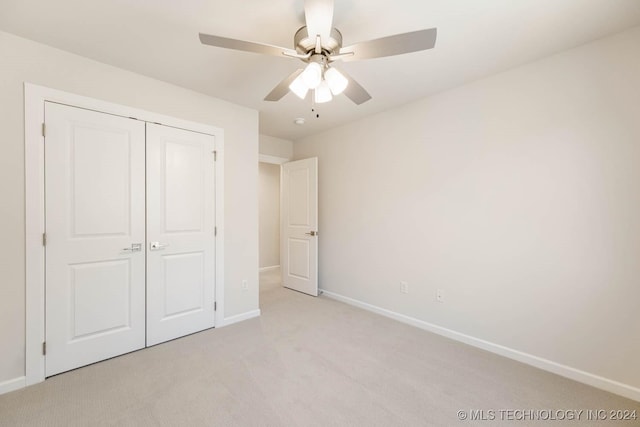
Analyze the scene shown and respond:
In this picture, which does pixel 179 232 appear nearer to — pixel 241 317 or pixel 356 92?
pixel 241 317

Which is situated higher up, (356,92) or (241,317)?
(356,92)

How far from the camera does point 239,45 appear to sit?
4.73 feet

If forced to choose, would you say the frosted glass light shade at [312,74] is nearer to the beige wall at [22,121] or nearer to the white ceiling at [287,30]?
the white ceiling at [287,30]

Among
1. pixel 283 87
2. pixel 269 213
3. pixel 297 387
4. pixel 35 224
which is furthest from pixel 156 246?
pixel 269 213

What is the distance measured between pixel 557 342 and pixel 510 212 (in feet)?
3.47

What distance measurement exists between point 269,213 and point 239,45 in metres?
4.54

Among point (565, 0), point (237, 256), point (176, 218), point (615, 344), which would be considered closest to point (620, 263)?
point (615, 344)

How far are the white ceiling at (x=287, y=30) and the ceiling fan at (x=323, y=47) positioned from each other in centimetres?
26

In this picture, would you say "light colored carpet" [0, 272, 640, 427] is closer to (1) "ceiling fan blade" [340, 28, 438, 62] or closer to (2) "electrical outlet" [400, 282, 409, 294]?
(2) "electrical outlet" [400, 282, 409, 294]

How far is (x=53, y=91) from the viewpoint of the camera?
200 centimetres

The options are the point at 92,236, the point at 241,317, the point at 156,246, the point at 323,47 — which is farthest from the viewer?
the point at 241,317

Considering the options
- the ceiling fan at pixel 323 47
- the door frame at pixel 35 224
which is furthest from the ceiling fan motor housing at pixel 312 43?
the door frame at pixel 35 224

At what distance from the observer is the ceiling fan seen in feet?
4.27

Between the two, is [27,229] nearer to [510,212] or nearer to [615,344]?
[510,212]
